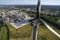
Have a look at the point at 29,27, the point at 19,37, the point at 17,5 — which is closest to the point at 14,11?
the point at 17,5

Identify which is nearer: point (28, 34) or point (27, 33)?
point (28, 34)

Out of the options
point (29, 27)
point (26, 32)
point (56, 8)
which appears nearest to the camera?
point (26, 32)

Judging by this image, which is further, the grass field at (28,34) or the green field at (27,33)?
the grass field at (28,34)

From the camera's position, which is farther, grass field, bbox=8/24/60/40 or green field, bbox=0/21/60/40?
grass field, bbox=8/24/60/40

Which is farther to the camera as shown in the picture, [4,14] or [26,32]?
[4,14]

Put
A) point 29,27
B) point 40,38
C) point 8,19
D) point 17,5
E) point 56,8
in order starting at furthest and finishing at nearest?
point 56,8 < point 17,5 < point 8,19 < point 29,27 < point 40,38

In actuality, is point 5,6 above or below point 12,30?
above

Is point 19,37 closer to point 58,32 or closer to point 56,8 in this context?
point 58,32

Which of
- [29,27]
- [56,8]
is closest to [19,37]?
[29,27]

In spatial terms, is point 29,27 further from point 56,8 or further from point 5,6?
point 56,8
